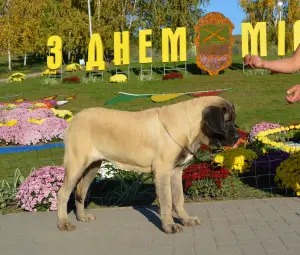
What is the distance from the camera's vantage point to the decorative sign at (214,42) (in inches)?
Result: 1150

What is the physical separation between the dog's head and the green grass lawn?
732cm

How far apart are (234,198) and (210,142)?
219 centimetres

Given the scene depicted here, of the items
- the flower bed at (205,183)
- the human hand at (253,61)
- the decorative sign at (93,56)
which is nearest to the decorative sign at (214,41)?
the decorative sign at (93,56)

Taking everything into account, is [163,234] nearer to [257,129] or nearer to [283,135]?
[283,135]

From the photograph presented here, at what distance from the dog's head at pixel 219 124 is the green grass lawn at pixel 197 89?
24.0 ft

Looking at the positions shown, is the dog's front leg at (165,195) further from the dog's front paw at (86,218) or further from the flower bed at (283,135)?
the flower bed at (283,135)

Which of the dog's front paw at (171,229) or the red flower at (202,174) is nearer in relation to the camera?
the dog's front paw at (171,229)

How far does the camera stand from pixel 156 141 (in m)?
5.53

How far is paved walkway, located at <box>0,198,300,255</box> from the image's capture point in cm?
495

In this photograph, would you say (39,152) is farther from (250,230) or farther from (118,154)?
(250,230)

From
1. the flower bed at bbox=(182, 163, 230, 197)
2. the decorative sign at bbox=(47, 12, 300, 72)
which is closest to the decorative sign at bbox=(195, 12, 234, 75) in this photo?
the decorative sign at bbox=(47, 12, 300, 72)

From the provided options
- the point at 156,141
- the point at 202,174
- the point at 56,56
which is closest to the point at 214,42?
the point at 56,56

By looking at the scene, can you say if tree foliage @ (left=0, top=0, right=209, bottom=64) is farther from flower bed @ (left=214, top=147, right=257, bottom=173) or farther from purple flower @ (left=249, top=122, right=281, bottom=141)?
flower bed @ (left=214, top=147, right=257, bottom=173)

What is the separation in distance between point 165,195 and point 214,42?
24954 mm
